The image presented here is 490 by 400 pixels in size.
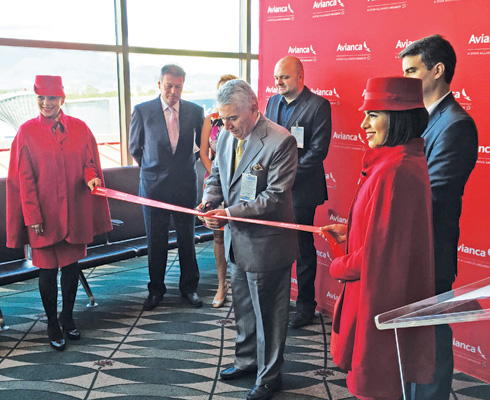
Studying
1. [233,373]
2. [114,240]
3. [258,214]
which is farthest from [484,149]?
[114,240]

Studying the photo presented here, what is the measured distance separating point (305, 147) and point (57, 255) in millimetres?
1992

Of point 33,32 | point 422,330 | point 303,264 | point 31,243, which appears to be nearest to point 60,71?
point 33,32

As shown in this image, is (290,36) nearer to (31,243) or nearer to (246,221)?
(246,221)

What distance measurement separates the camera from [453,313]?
1290mm

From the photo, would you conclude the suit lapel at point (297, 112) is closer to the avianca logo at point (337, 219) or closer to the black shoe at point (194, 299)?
the avianca logo at point (337, 219)

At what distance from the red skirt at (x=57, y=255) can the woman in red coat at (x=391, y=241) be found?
92.6 inches

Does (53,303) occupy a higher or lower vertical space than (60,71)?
lower

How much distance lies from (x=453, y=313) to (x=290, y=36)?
149 inches

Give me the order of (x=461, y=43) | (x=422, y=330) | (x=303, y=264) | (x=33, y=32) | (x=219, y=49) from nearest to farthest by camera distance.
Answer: (x=422, y=330) → (x=461, y=43) → (x=303, y=264) → (x=33, y=32) → (x=219, y=49)

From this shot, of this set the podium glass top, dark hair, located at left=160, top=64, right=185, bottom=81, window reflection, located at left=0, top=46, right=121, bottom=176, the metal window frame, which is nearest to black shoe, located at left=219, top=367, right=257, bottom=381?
the podium glass top

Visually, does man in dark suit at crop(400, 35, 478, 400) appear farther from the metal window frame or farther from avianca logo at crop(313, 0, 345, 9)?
the metal window frame

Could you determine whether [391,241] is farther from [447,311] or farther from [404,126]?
[447,311]

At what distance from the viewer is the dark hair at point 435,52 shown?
2.64m

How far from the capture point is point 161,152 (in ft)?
14.8
